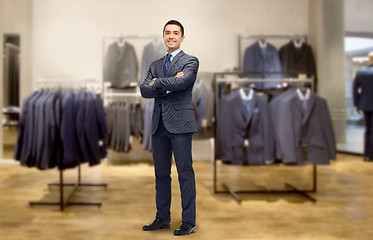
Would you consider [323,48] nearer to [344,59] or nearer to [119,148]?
[344,59]

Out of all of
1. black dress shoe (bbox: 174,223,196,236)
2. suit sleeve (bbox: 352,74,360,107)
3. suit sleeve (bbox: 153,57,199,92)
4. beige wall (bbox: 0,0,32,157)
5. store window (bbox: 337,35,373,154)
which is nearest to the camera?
suit sleeve (bbox: 153,57,199,92)

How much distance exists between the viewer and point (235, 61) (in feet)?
9.68

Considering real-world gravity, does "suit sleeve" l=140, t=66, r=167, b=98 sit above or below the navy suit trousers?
above

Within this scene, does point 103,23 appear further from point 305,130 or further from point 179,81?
point 305,130

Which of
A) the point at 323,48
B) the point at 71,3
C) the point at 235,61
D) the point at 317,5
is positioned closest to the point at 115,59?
the point at 71,3

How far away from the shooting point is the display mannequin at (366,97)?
3.09 metres

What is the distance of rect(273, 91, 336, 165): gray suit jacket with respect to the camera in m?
2.88

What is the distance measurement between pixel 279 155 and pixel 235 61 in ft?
2.88

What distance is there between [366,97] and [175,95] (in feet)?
8.16

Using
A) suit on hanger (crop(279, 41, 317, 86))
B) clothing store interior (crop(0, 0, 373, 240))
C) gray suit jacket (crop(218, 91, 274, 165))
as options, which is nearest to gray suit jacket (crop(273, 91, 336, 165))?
clothing store interior (crop(0, 0, 373, 240))

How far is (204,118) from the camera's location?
3.19 m

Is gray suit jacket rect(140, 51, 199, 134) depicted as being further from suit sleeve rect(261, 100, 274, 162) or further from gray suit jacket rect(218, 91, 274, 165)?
suit sleeve rect(261, 100, 274, 162)

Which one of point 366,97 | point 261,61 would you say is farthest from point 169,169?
point 261,61

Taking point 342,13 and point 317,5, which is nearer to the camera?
point 317,5
